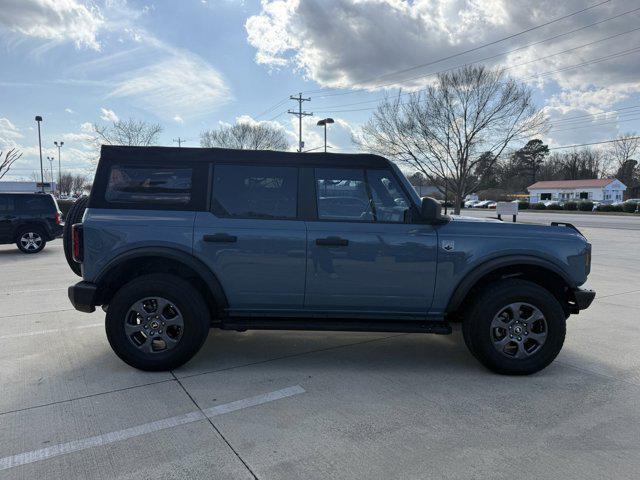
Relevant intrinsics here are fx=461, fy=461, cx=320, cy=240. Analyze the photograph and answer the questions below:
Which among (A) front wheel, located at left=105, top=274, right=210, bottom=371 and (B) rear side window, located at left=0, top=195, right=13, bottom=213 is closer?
(A) front wheel, located at left=105, top=274, right=210, bottom=371

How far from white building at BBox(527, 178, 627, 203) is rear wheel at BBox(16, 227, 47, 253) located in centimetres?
7764

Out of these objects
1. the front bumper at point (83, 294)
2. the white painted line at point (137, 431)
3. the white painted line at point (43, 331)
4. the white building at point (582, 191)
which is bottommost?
the white painted line at point (43, 331)

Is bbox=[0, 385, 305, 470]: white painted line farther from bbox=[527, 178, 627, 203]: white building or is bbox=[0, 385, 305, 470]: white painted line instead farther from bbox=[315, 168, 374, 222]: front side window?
bbox=[527, 178, 627, 203]: white building

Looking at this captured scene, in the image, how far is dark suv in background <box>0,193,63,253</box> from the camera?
12328 millimetres

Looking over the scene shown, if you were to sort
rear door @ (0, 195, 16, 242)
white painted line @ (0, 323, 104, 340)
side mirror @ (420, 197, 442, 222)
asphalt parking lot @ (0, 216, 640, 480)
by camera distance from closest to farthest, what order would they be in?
asphalt parking lot @ (0, 216, 640, 480) < side mirror @ (420, 197, 442, 222) < white painted line @ (0, 323, 104, 340) < rear door @ (0, 195, 16, 242)

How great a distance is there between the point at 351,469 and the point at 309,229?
1.93 metres

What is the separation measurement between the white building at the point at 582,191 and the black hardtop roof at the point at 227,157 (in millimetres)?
80338

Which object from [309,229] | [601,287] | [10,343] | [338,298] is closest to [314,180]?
[309,229]

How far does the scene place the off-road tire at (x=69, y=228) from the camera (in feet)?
14.2

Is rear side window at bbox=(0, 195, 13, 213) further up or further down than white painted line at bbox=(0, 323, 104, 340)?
further up

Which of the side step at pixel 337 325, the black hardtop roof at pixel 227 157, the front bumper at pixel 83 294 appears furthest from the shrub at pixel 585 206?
the front bumper at pixel 83 294

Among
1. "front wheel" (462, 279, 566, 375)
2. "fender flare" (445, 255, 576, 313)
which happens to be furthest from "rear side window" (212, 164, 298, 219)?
"front wheel" (462, 279, 566, 375)

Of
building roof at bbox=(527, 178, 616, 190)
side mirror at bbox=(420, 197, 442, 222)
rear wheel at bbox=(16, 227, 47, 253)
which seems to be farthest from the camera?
building roof at bbox=(527, 178, 616, 190)

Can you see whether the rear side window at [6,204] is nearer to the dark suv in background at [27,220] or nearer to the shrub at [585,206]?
the dark suv in background at [27,220]
